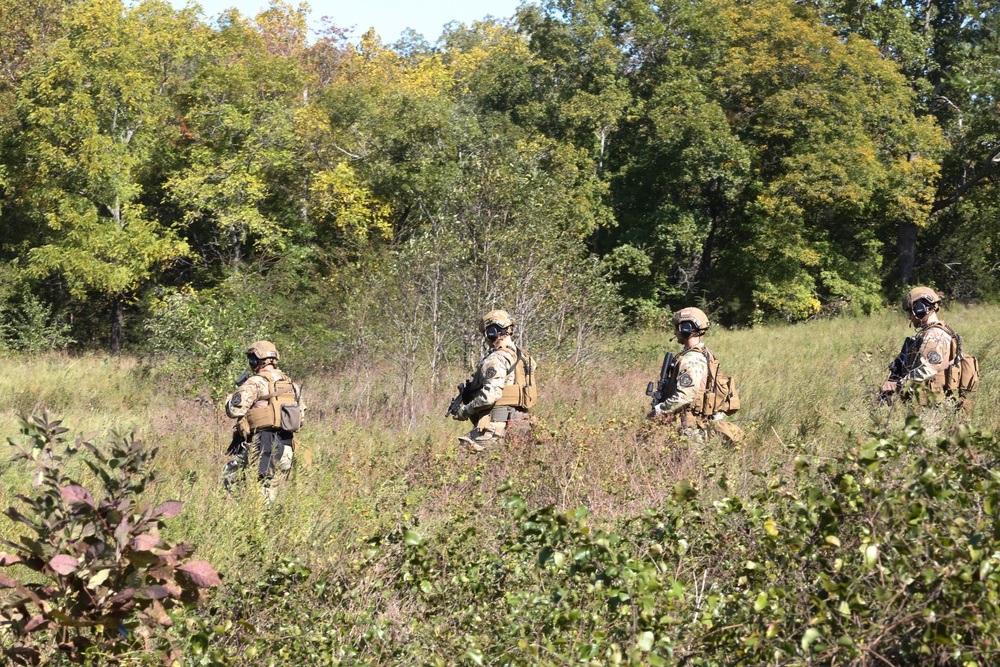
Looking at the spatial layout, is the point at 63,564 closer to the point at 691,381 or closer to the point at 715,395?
the point at 691,381

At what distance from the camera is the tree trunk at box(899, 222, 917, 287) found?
32.2m

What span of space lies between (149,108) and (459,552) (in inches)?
1049

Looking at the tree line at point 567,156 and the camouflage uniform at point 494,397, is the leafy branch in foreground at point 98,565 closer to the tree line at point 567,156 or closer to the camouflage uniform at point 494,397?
the camouflage uniform at point 494,397

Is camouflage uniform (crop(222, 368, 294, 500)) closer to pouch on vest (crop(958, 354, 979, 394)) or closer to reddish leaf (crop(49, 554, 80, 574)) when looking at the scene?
reddish leaf (crop(49, 554, 80, 574))

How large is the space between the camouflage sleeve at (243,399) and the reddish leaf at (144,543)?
12.3 feet

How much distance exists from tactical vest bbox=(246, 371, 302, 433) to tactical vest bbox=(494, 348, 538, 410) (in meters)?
1.39

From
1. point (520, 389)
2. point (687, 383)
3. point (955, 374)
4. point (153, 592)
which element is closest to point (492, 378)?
point (520, 389)

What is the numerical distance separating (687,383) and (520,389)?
3.81 feet

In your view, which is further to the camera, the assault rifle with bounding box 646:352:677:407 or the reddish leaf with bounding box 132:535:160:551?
the assault rifle with bounding box 646:352:677:407

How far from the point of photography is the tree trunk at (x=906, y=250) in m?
32.2

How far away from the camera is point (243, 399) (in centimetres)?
689

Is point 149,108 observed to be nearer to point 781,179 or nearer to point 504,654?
point 781,179

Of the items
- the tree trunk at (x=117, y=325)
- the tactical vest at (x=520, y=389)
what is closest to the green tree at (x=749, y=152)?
the tree trunk at (x=117, y=325)

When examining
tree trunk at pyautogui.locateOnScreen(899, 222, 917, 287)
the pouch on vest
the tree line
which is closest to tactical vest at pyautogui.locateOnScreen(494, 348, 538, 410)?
the pouch on vest
